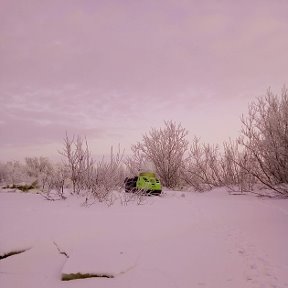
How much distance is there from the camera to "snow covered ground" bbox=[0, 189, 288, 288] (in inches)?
150

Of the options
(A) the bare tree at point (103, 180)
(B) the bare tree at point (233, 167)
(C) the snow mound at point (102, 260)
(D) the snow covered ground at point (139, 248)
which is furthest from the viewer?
(B) the bare tree at point (233, 167)

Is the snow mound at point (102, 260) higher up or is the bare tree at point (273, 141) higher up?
the bare tree at point (273, 141)

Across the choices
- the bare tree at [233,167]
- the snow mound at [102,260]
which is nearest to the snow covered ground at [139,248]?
the snow mound at [102,260]

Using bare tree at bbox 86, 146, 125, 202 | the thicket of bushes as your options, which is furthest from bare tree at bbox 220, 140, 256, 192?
bare tree at bbox 86, 146, 125, 202

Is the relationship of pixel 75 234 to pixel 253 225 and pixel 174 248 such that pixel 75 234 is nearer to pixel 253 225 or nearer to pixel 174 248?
pixel 174 248

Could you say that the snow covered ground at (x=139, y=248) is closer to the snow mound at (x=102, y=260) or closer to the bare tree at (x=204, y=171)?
the snow mound at (x=102, y=260)

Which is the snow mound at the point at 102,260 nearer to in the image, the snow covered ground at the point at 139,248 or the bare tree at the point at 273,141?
the snow covered ground at the point at 139,248

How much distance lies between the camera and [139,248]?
4809 millimetres

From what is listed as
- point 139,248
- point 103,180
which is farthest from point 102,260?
point 103,180

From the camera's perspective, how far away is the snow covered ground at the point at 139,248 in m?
3.82

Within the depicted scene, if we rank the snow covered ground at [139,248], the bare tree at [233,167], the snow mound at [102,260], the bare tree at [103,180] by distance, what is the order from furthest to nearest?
the bare tree at [233,167] → the bare tree at [103,180] → the snow mound at [102,260] → the snow covered ground at [139,248]

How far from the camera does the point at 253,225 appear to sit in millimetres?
6453

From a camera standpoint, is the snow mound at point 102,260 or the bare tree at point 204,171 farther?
the bare tree at point 204,171

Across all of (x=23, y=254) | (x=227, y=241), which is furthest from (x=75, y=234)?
(x=227, y=241)
